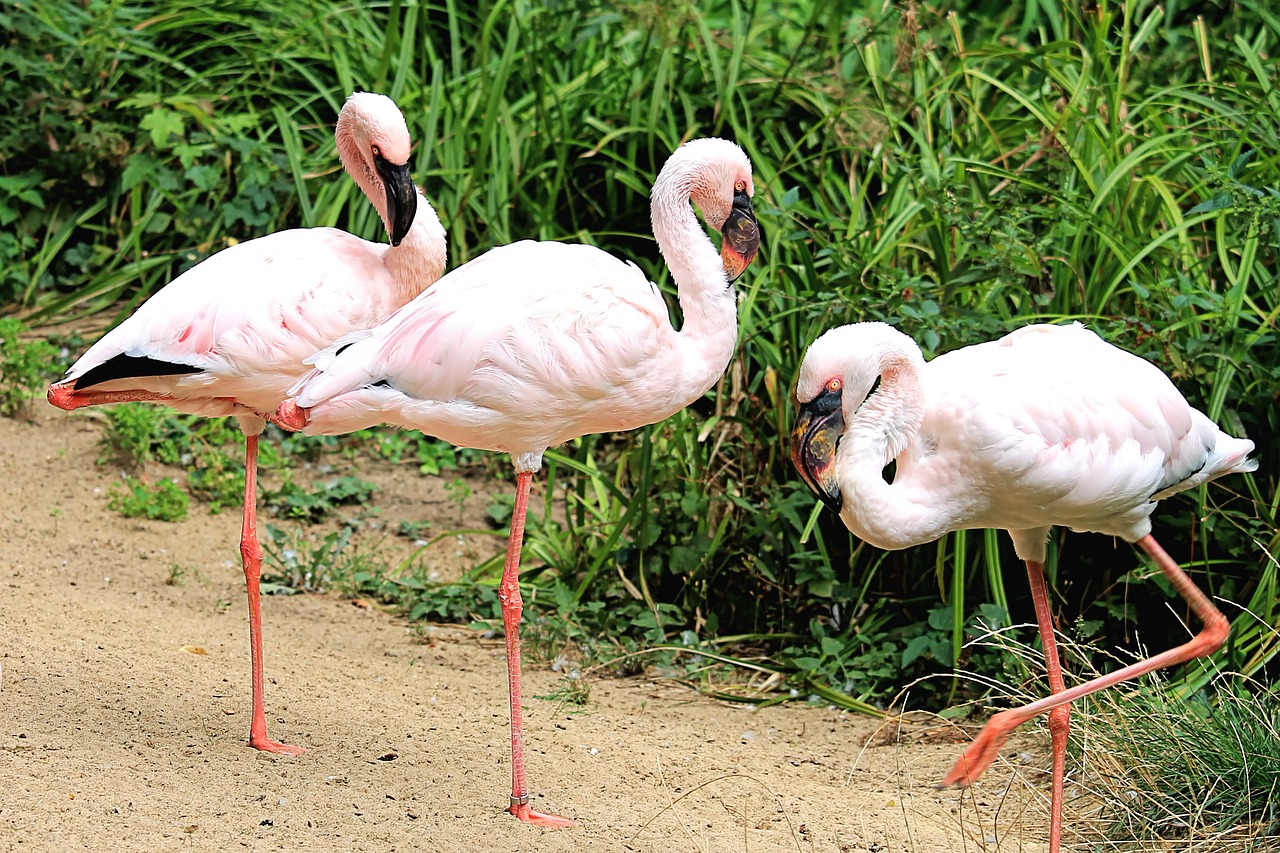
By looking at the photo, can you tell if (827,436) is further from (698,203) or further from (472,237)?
(472,237)

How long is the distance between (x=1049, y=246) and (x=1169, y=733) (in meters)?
1.84

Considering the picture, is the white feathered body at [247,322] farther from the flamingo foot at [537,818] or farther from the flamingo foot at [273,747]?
the flamingo foot at [537,818]

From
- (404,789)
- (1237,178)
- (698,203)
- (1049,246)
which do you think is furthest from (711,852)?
(1237,178)

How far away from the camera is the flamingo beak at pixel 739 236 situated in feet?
12.7

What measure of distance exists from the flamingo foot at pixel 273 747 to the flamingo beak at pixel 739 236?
1.82 m

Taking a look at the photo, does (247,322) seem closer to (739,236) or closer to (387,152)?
(387,152)

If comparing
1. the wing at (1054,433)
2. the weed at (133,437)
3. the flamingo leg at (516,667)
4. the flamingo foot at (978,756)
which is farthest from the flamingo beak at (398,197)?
the weed at (133,437)

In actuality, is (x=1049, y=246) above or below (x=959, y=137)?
below

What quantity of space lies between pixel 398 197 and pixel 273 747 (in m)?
1.65

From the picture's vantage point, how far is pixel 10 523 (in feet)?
17.5

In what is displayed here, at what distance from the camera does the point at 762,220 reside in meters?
5.43

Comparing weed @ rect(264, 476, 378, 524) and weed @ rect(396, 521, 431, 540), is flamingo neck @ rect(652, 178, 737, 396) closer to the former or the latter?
weed @ rect(396, 521, 431, 540)

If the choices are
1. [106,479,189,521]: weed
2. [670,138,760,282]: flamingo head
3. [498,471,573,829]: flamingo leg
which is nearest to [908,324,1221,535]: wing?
[670,138,760,282]: flamingo head

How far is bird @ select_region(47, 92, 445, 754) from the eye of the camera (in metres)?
3.80
